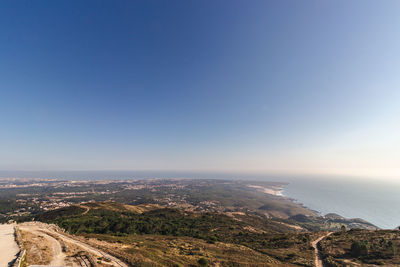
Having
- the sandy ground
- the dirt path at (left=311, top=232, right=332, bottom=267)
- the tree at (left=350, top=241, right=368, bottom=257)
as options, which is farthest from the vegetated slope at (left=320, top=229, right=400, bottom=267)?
the sandy ground

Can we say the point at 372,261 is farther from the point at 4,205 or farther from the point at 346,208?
the point at 4,205

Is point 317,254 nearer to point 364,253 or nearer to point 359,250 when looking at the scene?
point 359,250

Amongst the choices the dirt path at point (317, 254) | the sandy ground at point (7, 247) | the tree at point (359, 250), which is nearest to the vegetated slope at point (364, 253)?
the tree at point (359, 250)

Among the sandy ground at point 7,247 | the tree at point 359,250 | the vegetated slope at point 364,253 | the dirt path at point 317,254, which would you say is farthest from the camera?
the tree at point 359,250

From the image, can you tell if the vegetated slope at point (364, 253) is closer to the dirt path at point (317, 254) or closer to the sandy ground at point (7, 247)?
the dirt path at point (317, 254)

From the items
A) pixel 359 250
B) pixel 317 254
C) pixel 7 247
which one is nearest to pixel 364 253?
pixel 359 250

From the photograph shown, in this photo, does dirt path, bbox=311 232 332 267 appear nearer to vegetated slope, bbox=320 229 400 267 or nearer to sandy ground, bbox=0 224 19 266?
vegetated slope, bbox=320 229 400 267

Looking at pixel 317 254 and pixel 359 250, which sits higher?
pixel 359 250

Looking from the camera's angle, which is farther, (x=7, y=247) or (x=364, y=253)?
(x=364, y=253)

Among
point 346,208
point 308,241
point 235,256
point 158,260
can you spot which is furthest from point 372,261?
point 346,208
